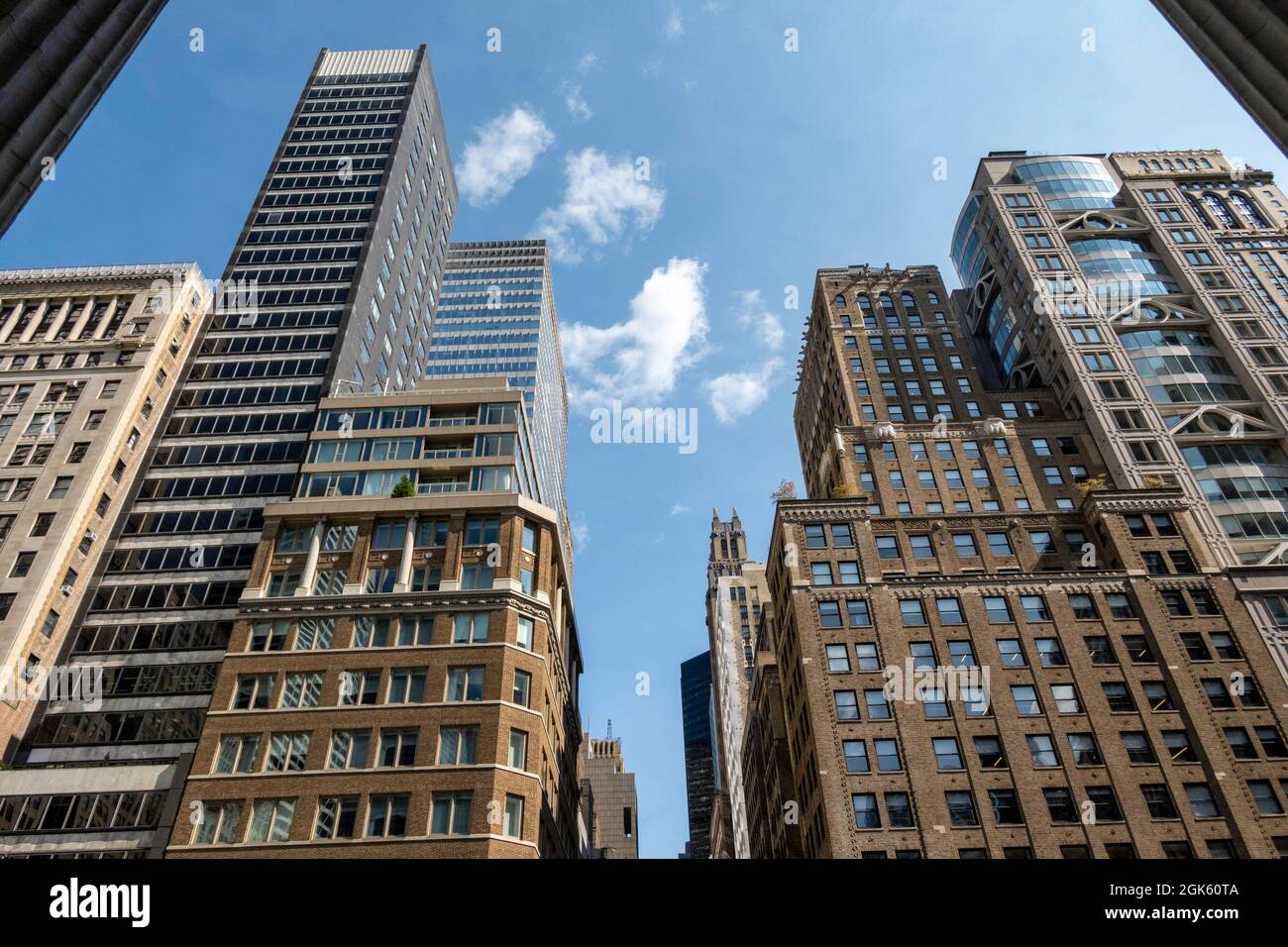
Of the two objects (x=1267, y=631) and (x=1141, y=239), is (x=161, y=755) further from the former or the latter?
(x=1141, y=239)

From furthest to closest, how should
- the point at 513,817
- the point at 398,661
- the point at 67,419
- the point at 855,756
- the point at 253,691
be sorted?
1. the point at 67,419
2. the point at 855,756
3. the point at 398,661
4. the point at 253,691
5. the point at 513,817

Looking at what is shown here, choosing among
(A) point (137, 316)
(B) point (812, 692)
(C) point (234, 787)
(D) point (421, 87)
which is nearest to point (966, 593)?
(B) point (812, 692)

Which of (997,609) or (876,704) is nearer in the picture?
(876,704)

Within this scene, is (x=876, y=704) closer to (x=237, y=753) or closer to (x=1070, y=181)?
(x=237, y=753)

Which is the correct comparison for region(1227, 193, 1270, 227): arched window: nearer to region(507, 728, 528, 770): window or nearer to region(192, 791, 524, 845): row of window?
region(507, 728, 528, 770): window

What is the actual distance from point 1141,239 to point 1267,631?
51.7m

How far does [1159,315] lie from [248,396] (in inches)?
3679

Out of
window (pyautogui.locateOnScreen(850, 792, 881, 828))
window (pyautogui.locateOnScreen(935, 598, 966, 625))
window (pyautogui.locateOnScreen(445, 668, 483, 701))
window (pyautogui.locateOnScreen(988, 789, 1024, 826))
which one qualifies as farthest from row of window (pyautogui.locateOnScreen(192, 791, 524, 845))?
window (pyautogui.locateOnScreen(935, 598, 966, 625))

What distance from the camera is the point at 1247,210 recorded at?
9669cm

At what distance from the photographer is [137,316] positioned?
271ft

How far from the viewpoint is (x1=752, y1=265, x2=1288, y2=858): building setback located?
53.8m

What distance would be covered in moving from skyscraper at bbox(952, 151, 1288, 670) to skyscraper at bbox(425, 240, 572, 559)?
67.5 metres

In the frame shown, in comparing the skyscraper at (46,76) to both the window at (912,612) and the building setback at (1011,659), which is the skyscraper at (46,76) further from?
the window at (912,612)

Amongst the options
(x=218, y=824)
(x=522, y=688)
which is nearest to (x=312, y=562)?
(x=218, y=824)
